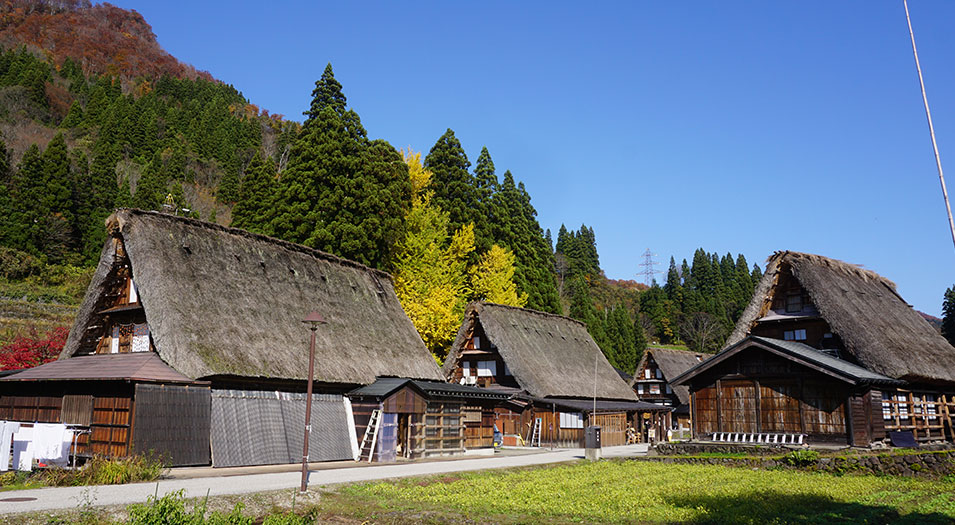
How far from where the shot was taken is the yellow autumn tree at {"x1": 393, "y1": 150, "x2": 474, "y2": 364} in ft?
130

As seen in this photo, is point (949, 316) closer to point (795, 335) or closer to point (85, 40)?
point (795, 335)

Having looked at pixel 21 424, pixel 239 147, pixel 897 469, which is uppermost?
pixel 239 147

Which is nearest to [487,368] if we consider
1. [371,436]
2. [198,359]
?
[371,436]

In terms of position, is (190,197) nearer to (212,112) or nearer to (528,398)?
(212,112)

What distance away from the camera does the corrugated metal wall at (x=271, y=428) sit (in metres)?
19.0

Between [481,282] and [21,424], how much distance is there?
30131mm

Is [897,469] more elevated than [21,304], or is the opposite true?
[21,304]

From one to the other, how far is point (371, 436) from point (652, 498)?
39.8 feet

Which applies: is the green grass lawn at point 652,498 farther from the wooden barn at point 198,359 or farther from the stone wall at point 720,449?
the wooden barn at point 198,359

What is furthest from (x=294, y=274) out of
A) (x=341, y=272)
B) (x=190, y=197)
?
(x=190, y=197)

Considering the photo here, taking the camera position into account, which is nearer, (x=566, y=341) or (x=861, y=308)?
(x=861, y=308)

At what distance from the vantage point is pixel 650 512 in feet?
39.9

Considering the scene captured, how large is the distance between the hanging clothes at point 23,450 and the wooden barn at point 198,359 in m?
1.79

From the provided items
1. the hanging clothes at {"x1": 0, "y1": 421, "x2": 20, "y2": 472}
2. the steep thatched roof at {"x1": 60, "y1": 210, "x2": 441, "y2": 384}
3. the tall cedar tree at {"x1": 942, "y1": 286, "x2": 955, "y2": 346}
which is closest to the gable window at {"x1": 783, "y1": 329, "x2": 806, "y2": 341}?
the steep thatched roof at {"x1": 60, "y1": 210, "x2": 441, "y2": 384}
